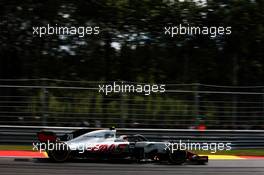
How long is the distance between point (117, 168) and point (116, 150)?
4.57ft

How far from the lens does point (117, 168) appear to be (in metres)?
12.1

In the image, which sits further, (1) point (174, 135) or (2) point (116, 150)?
(1) point (174, 135)

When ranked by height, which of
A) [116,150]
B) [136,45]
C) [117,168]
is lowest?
[117,168]

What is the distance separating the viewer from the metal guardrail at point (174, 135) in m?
16.4

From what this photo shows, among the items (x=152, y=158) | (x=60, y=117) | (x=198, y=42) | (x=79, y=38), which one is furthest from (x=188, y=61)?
(x=152, y=158)

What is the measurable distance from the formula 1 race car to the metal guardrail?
3.06 m

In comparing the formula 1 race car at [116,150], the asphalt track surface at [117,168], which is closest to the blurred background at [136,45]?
the formula 1 race car at [116,150]

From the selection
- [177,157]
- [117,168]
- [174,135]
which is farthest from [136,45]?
[117,168]

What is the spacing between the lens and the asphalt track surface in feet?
37.0

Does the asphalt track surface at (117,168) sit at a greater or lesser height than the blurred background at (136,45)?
lesser

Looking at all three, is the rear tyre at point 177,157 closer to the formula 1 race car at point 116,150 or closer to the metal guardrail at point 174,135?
the formula 1 race car at point 116,150

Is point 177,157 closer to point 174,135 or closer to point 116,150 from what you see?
point 116,150

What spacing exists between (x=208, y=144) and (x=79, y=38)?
6.09 m

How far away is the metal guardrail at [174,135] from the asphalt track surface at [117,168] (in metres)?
3.27
